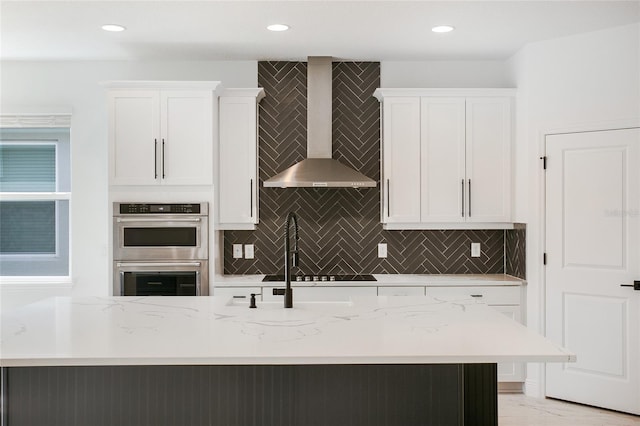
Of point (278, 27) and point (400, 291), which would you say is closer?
point (278, 27)

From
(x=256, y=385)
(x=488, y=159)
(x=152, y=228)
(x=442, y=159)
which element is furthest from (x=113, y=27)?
(x=488, y=159)

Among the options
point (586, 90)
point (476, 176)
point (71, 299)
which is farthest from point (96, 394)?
point (586, 90)

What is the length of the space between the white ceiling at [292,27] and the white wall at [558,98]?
0.44 feet

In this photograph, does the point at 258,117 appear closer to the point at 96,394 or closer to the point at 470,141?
the point at 470,141

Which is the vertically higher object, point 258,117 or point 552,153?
point 258,117

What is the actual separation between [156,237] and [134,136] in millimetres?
788

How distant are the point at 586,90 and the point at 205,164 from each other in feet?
9.21

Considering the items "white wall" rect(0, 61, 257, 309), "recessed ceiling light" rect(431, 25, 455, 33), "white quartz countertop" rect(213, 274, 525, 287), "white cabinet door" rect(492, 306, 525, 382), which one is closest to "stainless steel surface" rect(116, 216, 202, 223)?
"white quartz countertop" rect(213, 274, 525, 287)

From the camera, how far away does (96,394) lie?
222 centimetres

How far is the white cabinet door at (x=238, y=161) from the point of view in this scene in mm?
4383

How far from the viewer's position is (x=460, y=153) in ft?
14.3

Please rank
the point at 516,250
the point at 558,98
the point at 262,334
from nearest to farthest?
the point at 262,334 → the point at 558,98 → the point at 516,250

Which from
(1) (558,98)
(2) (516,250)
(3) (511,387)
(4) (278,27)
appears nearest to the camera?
(4) (278,27)

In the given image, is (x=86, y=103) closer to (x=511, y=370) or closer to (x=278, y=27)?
(x=278, y=27)
